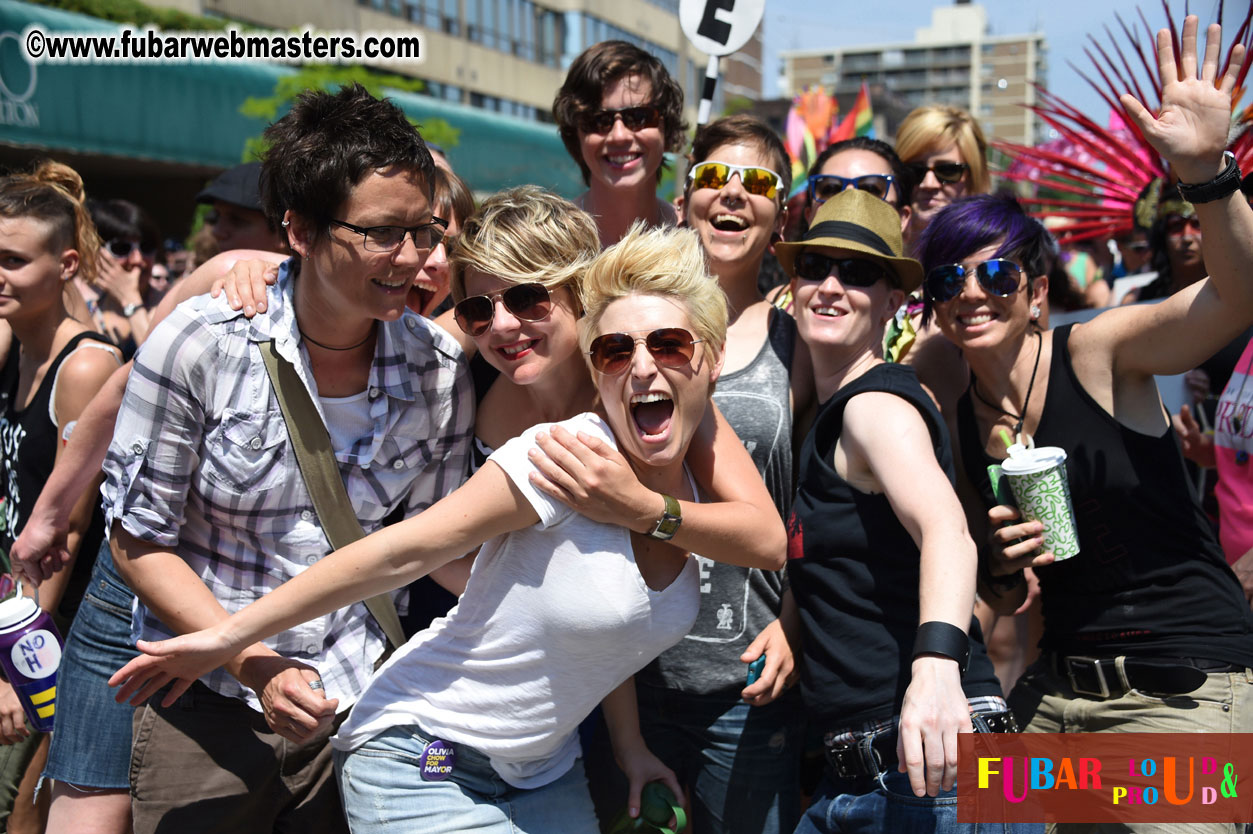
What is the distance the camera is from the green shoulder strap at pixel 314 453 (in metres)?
2.45

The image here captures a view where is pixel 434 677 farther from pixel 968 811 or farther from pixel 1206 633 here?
pixel 1206 633

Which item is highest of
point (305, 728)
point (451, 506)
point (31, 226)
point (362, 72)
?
point (362, 72)

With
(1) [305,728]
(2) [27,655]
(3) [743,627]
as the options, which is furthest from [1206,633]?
(2) [27,655]

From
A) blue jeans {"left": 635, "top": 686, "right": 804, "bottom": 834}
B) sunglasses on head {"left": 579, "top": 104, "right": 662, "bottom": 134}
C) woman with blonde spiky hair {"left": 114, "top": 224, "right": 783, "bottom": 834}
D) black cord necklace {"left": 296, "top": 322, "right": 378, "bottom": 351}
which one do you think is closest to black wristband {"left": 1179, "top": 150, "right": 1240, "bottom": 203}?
woman with blonde spiky hair {"left": 114, "top": 224, "right": 783, "bottom": 834}

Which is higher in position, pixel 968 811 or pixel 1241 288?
pixel 1241 288

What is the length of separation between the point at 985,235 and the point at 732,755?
67.1 inches

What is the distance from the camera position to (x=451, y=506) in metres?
2.16

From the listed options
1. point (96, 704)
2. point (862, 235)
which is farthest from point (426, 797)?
point (862, 235)

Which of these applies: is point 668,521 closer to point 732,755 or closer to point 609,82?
point 732,755

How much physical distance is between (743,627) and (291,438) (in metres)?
1.39

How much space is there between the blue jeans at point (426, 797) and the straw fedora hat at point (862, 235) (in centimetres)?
165

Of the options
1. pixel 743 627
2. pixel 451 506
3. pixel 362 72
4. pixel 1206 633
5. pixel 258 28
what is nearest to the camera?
pixel 451 506

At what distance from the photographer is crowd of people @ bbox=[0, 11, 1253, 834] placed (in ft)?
7.25

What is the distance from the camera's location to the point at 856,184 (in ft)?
12.2
